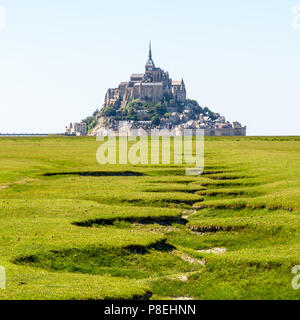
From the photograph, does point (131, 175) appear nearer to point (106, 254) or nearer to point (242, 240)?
point (242, 240)

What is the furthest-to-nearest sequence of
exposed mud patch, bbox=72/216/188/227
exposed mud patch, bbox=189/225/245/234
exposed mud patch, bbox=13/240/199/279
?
exposed mud patch, bbox=72/216/188/227
exposed mud patch, bbox=189/225/245/234
exposed mud patch, bbox=13/240/199/279

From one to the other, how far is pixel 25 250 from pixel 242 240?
1110cm

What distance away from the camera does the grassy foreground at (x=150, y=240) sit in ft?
63.2

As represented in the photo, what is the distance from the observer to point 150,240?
2506 cm

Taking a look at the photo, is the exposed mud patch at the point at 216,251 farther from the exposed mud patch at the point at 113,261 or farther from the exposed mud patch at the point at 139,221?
Result: the exposed mud patch at the point at 139,221

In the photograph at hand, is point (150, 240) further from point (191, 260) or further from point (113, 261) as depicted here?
point (113, 261)

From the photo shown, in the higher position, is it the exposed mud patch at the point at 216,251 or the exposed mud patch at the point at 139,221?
the exposed mud patch at the point at 139,221

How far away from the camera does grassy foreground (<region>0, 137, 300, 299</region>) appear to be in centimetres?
1925

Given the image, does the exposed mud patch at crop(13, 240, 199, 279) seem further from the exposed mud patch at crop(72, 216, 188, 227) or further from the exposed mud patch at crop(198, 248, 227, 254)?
the exposed mud patch at crop(72, 216, 188, 227)

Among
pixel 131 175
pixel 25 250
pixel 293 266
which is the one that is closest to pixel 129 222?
pixel 25 250

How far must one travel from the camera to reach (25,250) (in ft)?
72.6

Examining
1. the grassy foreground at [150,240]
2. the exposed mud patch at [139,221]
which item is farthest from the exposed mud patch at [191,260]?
the exposed mud patch at [139,221]

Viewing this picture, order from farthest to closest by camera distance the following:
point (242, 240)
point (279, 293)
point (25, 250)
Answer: point (242, 240)
point (25, 250)
point (279, 293)
